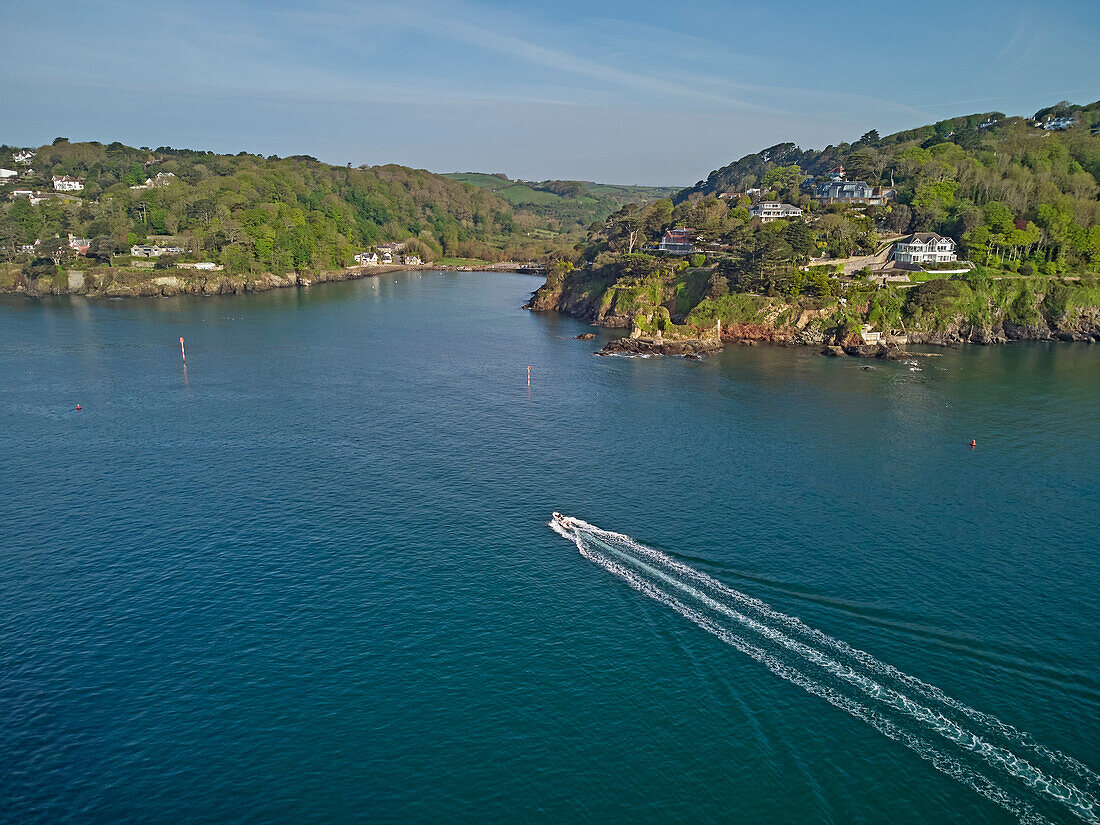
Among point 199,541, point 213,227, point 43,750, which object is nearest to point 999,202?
point 199,541

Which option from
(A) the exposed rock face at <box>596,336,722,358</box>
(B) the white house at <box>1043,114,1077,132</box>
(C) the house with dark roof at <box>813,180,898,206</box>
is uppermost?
(B) the white house at <box>1043,114,1077,132</box>

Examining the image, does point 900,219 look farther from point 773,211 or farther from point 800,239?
point 800,239

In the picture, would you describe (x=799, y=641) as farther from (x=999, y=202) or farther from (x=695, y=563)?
(x=999, y=202)

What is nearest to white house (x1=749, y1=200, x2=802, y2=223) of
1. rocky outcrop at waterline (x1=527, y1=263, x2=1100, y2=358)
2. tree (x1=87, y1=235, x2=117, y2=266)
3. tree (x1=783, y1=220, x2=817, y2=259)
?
tree (x1=783, y1=220, x2=817, y2=259)

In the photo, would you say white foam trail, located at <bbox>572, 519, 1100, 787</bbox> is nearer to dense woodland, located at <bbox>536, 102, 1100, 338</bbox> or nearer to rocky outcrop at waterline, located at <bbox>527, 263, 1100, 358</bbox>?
rocky outcrop at waterline, located at <bbox>527, 263, 1100, 358</bbox>

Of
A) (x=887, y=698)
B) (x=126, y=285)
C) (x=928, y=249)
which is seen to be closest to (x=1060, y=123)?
(x=928, y=249)
